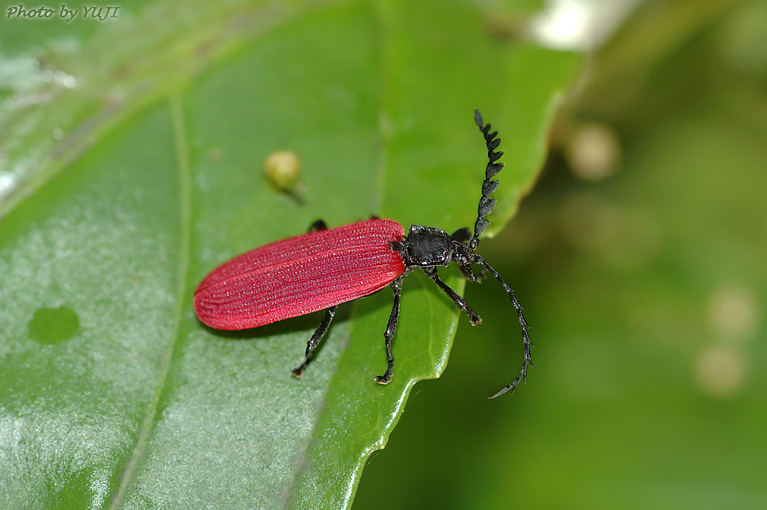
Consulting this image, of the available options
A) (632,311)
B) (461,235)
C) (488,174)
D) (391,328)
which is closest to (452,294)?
(391,328)

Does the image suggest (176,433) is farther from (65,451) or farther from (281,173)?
(281,173)

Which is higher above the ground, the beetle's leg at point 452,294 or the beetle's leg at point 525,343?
the beetle's leg at point 452,294

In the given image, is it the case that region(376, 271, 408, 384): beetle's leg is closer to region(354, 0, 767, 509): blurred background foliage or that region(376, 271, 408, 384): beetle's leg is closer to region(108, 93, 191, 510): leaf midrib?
region(108, 93, 191, 510): leaf midrib

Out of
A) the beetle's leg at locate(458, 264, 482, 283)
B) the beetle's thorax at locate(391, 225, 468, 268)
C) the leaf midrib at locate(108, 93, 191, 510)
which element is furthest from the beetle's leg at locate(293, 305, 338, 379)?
the beetle's leg at locate(458, 264, 482, 283)

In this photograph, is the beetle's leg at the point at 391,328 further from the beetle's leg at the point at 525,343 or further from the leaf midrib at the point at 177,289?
the leaf midrib at the point at 177,289

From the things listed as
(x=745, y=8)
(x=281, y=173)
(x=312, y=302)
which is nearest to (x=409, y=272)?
(x=312, y=302)

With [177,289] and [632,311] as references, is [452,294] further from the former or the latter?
[632,311]

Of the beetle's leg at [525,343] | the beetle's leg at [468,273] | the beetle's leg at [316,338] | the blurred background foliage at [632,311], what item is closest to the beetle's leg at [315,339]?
the beetle's leg at [316,338]
